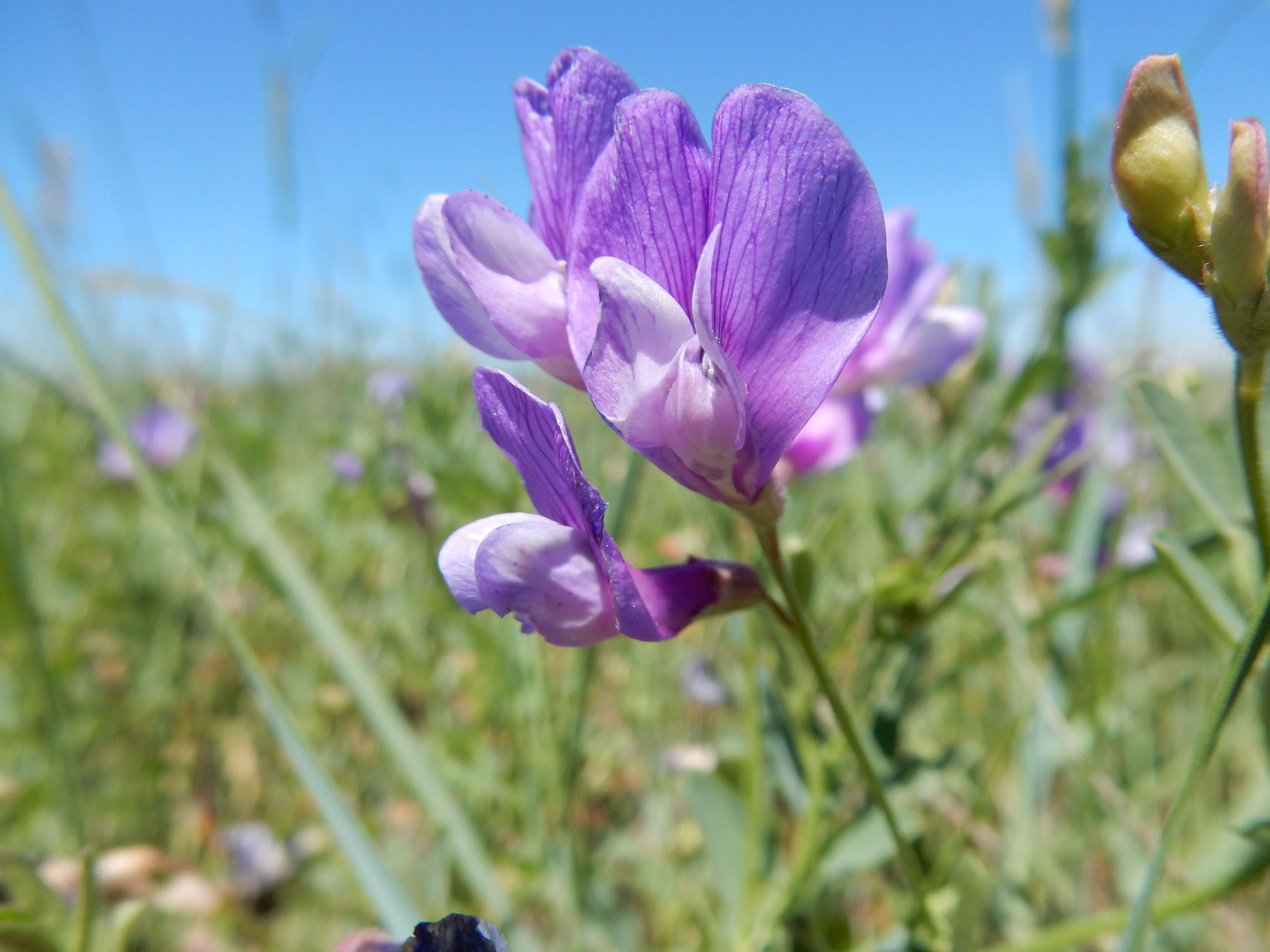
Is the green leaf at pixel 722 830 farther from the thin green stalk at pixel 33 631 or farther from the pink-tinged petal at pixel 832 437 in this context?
the thin green stalk at pixel 33 631

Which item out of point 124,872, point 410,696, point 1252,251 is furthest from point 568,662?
point 1252,251

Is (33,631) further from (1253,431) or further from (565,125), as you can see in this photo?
(1253,431)

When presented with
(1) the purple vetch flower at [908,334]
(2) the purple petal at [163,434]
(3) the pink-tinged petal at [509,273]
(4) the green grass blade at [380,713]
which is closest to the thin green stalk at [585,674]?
(4) the green grass blade at [380,713]

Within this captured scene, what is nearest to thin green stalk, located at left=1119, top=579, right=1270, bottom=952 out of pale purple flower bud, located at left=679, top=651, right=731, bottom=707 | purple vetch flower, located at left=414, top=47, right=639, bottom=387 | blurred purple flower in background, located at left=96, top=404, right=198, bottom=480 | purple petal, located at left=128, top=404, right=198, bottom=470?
purple vetch flower, located at left=414, top=47, right=639, bottom=387

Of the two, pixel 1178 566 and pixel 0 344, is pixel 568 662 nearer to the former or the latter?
pixel 0 344

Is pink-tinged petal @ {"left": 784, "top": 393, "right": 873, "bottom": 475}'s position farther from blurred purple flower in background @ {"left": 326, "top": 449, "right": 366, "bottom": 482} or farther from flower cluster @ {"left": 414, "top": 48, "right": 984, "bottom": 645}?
blurred purple flower in background @ {"left": 326, "top": 449, "right": 366, "bottom": 482}
